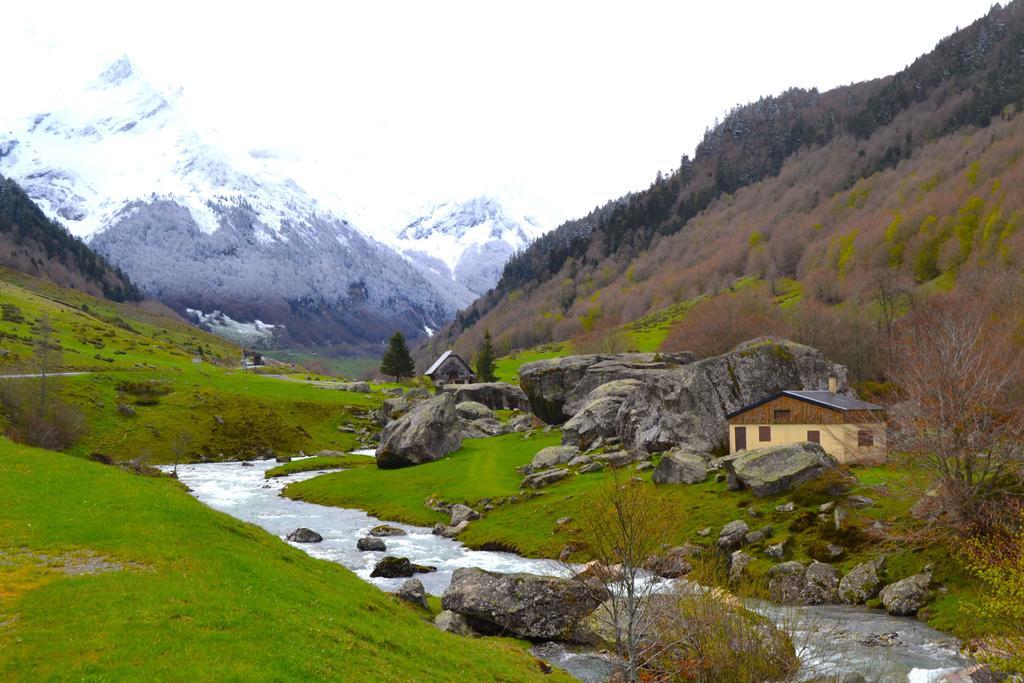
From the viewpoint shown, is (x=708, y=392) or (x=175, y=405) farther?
(x=175, y=405)

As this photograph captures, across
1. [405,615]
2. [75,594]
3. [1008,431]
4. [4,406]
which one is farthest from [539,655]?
[4,406]

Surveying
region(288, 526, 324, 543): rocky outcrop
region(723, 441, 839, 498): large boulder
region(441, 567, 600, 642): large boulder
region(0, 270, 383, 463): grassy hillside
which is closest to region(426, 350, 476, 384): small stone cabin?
region(0, 270, 383, 463): grassy hillside

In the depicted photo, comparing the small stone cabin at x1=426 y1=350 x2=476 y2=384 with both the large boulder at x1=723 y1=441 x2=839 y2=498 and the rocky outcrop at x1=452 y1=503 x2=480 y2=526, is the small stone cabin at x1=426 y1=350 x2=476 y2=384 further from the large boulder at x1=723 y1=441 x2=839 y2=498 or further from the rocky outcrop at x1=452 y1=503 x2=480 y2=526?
the large boulder at x1=723 y1=441 x2=839 y2=498

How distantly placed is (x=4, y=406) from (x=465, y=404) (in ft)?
218

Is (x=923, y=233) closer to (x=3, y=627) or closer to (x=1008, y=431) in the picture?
(x=1008, y=431)

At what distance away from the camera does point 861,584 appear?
39031 millimetres

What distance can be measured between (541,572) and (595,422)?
1358 inches

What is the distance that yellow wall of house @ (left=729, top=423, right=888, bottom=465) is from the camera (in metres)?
59.5

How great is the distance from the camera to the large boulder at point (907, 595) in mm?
36344

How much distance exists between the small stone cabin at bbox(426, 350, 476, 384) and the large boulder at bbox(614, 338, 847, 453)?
9837cm

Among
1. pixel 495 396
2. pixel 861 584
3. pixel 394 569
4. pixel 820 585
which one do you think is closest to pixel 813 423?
pixel 861 584

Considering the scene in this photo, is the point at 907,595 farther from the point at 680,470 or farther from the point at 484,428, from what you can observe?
the point at 484,428

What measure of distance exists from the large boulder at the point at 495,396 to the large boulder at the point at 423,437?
3456 centimetres

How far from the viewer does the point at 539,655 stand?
106 ft
